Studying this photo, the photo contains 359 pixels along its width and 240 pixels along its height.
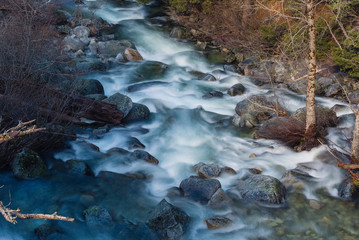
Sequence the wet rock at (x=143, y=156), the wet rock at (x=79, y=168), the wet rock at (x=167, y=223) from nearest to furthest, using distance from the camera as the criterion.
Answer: the wet rock at (x=167, y=223) → the wet rock at (x=79, y=168) → the wet rock at (x=143, y=156)

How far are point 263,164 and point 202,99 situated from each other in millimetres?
4197

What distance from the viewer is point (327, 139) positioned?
898cm

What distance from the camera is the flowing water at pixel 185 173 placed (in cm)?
697

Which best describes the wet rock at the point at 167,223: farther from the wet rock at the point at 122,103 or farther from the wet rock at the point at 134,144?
the wet rock at the point at 122,103

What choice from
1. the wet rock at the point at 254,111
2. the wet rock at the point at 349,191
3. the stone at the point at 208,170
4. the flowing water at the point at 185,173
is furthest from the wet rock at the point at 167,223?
the wet rock at the point at 254,111

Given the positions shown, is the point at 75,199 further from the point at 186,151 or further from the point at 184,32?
the point at 184,32

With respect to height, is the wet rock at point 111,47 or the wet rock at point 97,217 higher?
the wet rock at point 111,47

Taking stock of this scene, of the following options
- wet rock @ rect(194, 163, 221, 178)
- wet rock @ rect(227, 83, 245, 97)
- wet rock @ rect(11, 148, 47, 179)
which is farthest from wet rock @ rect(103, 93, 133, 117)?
wet rock @ rect(227, 83, 245, 97)

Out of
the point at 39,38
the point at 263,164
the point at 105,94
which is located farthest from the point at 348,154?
the point at 39,38

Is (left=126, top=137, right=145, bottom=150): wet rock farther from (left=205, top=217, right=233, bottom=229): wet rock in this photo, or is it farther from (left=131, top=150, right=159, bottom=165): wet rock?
(left=205, top=217, right=233, bottom=229): wet rock

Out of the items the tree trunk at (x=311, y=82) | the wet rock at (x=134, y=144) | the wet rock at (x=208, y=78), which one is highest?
the tree trunk at (x=311, y=82)

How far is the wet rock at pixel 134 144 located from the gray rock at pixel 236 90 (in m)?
4.31

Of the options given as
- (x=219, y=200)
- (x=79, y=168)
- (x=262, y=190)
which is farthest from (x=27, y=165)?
(x=262, y=190)

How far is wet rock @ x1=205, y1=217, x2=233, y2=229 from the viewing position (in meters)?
7.00
